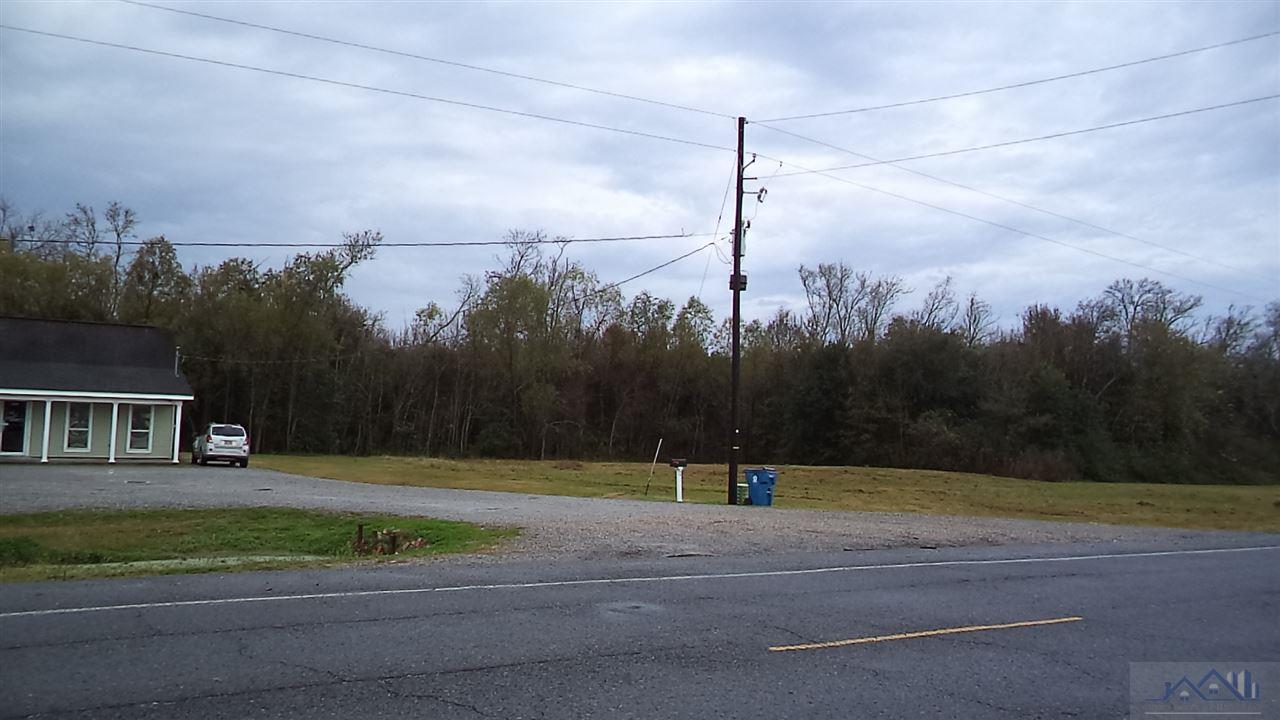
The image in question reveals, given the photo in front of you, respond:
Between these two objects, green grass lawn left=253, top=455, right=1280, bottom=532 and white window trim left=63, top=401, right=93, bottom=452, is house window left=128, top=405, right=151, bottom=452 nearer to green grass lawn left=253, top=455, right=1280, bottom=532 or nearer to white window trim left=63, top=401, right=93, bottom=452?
white window trim left=63, top=401, right=93, bottom=452

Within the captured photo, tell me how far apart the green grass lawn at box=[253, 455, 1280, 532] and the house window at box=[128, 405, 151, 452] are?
4660 mm

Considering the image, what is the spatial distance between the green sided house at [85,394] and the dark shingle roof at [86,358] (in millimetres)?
38

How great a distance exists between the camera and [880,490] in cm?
3897

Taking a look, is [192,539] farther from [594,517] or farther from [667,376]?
[667,376]

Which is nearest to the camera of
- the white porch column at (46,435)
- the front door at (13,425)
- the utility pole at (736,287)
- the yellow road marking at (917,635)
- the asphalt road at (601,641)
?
the asphalt road at (601,641)

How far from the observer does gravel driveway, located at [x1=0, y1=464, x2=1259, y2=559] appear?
53.5 ft

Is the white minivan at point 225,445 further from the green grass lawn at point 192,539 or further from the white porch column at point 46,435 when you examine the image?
the green grass lawn at point 192,539

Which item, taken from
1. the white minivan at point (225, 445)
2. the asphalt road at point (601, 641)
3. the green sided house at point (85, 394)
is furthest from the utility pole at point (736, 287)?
the green sided house at point (85, 394)

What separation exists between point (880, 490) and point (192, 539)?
2808 centimetres

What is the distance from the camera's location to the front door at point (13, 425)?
3781 cm

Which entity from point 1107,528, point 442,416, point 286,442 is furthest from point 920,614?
point 442,416

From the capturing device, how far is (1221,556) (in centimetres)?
1700

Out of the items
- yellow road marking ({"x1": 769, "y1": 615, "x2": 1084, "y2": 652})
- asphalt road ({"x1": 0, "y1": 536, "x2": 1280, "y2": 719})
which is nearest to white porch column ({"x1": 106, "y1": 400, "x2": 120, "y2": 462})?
asphalt road ({"x1": 0, "y1": 536, "x2": 1280, "y2": 719})

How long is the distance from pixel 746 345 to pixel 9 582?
6872 cm
